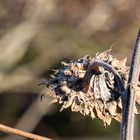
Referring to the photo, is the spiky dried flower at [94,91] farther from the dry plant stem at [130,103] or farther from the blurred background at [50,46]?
the blurred background at [50,46]

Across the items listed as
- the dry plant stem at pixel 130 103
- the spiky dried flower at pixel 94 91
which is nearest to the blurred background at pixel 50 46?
the spiky dried flower at pixel 94 91

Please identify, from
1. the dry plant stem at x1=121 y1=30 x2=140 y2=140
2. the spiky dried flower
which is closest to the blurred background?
the spiky dried flower

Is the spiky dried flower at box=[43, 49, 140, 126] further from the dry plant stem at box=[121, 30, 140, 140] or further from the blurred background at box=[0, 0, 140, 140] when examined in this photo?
the blurred background at box=[0, 0, 140, 140]

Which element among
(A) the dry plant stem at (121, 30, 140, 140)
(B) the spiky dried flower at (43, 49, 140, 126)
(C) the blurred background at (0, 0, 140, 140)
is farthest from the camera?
(C) the blurred background at (0, 0, 140, 140)

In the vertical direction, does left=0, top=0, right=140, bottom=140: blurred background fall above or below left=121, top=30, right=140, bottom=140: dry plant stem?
above

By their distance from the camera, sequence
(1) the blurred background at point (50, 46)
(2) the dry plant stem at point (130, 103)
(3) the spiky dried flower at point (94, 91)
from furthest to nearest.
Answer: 1. (1) the blurred background at point (50, 46)
2. (3) the spiky dried flower at point (94, 91)
3. (2) the dry plant stem at point (130, 103)

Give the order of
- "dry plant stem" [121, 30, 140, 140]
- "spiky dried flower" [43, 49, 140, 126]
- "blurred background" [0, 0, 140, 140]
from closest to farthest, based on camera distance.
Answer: "dry plant stem" [121, 30, 140, 140], "spiky dried flower" [43, 49, 140, 126], "blurred background" [0, 0, 140, 140]

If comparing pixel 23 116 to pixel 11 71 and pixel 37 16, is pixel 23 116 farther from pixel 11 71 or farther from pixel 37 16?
pixel 37 16
